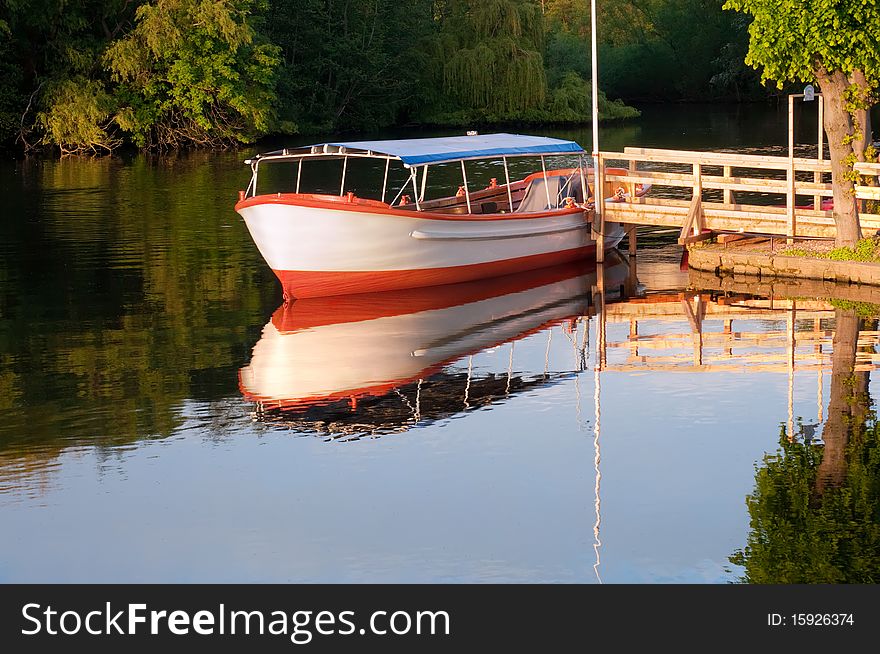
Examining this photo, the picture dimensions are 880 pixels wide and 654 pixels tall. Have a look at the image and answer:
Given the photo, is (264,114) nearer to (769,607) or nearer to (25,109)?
(25,109)

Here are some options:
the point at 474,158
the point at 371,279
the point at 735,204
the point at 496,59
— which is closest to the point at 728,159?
the point at 735,204

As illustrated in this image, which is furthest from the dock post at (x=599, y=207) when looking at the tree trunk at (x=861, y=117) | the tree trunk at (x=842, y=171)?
the tree trunk at (x=842, y=171)

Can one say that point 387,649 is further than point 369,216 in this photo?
No

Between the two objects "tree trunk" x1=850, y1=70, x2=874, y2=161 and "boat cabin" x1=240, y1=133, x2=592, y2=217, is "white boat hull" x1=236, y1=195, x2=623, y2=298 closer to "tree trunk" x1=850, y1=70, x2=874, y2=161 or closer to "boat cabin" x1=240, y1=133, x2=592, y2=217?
"boat cabin" x1=240, y1=133, x2=592, y2=217

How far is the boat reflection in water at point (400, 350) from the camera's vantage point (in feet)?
57.0

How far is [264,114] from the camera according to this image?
2702 inches

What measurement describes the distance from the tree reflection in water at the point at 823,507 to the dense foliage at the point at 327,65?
50.8 m

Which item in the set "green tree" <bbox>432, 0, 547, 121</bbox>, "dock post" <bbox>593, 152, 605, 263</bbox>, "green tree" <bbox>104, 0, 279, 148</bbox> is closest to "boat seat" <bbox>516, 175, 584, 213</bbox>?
"dock post" <bbox>593, 152, 605, 263</bbox>

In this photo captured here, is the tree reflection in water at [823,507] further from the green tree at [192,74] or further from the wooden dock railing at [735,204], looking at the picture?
the green tree at [192,74]

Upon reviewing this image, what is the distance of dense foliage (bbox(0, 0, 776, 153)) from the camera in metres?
63.8

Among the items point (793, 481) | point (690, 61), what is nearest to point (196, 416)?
point (793, 481)

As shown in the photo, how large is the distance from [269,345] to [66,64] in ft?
155

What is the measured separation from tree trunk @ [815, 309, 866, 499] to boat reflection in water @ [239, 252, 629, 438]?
3.37 m

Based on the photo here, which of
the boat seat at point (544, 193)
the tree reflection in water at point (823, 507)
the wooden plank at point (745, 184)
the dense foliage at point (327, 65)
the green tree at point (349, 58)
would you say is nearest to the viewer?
the tree reflection in water at point (823, 507)
